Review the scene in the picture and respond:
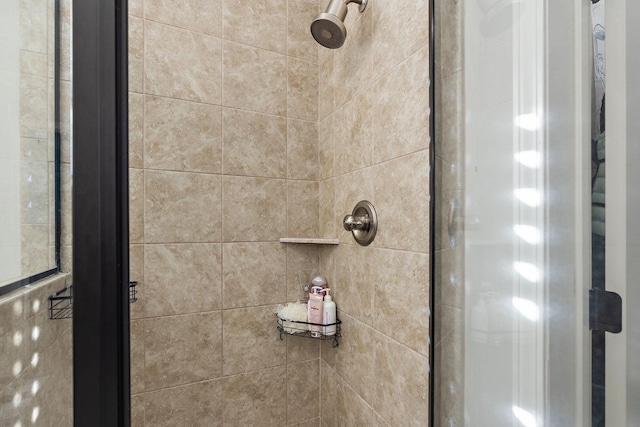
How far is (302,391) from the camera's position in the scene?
1368mm

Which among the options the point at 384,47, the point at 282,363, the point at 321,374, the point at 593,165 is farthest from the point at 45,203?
the point at 321,374

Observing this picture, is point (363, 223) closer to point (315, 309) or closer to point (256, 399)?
point (315, 309)

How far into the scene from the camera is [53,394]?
1.03 feet

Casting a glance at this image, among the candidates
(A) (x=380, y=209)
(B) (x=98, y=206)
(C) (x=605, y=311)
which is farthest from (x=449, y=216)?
Answer: (A) (x=380, y=209)

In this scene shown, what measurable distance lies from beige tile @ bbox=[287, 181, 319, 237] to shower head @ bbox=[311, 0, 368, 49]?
0.59 metres

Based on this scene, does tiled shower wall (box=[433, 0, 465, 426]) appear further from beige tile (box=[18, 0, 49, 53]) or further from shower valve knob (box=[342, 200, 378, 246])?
shower valve knob (box=[342, 200, 378, 246])

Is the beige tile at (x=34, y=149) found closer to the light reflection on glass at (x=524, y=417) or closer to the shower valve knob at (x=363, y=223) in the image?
the light reflection on glass at (x=524, y=417)

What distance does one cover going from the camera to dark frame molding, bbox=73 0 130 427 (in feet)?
1.10

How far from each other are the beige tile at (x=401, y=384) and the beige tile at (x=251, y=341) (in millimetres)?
488

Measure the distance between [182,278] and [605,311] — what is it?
1.23 metres

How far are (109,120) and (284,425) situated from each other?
56.1 inches

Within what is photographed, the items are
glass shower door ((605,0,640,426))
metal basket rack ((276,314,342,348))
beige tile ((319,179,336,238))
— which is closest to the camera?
glass shower door ((605,0,640,426))

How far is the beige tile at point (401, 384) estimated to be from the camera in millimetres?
815

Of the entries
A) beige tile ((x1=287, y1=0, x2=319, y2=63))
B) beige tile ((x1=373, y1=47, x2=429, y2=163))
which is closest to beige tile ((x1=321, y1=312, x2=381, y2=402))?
beige tile ((x1=373, y1=47, x2=429, y2=163))
